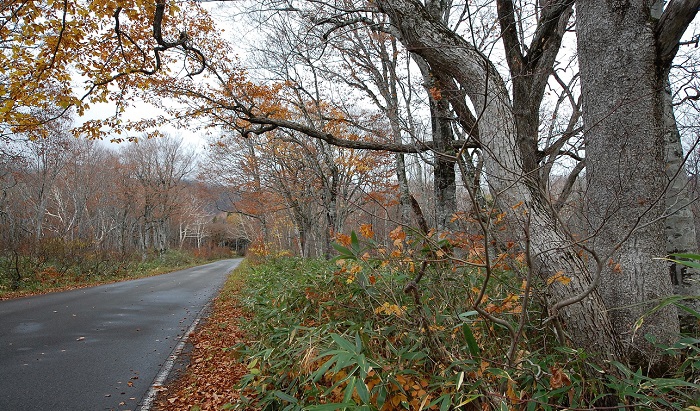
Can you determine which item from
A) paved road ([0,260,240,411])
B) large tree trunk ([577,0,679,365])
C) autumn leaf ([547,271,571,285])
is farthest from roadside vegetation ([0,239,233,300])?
large tree trunk ([577,0,679,365])

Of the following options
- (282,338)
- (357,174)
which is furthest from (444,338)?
(357,174)

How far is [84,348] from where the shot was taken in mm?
5383

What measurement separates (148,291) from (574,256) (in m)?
13.0

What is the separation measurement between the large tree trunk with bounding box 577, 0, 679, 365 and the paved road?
4.54m

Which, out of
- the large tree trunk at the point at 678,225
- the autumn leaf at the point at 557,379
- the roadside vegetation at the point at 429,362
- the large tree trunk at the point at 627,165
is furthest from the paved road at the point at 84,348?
the large tree trunk at the point at 678,225

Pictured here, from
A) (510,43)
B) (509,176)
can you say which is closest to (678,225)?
(509,176)

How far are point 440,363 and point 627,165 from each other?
1.91 m

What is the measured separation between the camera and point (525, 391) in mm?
2016

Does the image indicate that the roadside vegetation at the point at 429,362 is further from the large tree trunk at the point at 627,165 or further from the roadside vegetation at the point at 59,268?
the roadside vegetation at the point at 59,268

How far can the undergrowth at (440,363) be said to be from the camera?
76.4 inches

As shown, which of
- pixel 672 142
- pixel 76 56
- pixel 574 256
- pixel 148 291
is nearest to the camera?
pixel 574 256

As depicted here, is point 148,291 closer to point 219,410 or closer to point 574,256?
point 219,410

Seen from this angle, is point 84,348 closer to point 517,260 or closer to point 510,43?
point 517,260

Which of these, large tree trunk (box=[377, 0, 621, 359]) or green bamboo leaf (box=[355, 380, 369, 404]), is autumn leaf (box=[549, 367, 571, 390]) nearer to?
large tree trunk (box=[377, 0, 621, 359])
